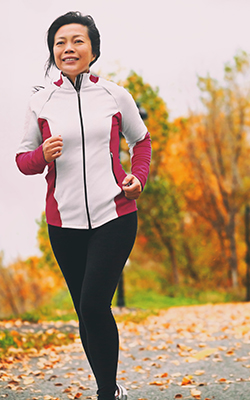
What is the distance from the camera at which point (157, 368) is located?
169 inches

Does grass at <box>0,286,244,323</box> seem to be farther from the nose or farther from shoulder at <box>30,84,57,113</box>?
the nose

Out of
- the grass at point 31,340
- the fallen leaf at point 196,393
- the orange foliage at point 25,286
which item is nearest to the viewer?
the fallen leaf at point 196,393

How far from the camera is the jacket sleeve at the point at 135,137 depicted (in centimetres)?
233

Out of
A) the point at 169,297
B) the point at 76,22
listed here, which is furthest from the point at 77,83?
the point at 169,297

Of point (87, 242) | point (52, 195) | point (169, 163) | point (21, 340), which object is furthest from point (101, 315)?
point (169, 163)

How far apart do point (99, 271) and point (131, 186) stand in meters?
0.41

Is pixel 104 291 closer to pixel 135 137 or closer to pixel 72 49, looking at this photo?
pixel 135 137

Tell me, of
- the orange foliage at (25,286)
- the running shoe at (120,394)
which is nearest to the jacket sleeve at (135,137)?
the running shoe at (120,394)

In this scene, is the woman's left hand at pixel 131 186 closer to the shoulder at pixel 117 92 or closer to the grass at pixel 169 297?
Result: the shoulder at pixel 117 92

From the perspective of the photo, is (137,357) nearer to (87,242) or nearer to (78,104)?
(87,242)

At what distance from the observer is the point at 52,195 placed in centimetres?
227

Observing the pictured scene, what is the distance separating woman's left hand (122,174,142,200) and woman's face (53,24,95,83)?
1.82 feet

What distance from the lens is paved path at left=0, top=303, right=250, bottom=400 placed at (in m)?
3.44

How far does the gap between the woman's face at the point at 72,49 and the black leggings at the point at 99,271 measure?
0.73m
